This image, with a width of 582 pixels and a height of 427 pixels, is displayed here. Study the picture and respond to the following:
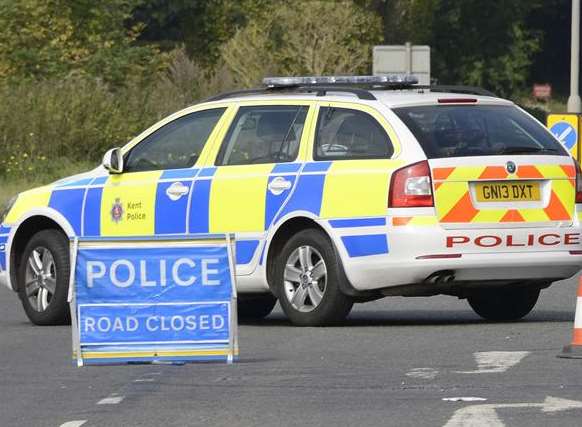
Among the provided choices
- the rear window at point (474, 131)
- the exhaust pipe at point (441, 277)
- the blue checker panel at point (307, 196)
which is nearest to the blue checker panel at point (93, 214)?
the blue checker panel at point (307, 196)

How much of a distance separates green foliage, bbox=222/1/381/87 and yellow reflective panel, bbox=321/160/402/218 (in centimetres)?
2985

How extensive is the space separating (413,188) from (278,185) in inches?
41.2

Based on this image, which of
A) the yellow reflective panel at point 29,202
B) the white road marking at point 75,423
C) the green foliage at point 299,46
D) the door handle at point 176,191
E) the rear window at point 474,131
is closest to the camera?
the white road marking at point 75,423

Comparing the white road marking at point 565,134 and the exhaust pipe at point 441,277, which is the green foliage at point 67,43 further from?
the exhaust pipe at point 441,277

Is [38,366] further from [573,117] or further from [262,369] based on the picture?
[573,117]

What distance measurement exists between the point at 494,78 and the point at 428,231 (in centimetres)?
6687

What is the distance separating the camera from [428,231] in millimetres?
12562

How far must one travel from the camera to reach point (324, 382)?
9.95m

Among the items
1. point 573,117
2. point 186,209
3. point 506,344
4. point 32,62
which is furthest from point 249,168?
point 32,62

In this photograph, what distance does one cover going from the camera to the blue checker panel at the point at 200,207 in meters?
13.4

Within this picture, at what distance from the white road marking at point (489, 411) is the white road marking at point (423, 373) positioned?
1.01 meters

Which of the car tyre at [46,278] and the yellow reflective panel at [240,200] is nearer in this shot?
the yellow reflective panel at [240,200]

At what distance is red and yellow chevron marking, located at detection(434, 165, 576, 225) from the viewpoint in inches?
496

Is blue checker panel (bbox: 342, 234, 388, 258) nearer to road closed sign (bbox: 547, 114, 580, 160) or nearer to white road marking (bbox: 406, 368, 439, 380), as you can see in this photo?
white road marking (bbox: 406, 368, 439, 380)
